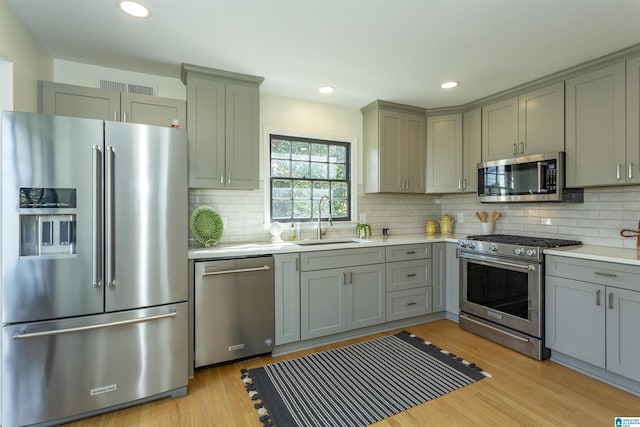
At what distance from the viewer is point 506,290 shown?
113 inches

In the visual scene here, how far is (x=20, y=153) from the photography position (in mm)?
1739

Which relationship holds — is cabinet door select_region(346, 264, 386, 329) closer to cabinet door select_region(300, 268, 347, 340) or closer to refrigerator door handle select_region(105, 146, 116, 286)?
cabinet door select_region(300, 268, 347, 340)

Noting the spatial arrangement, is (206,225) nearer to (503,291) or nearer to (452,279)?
(452,279)

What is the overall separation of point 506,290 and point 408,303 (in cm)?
94

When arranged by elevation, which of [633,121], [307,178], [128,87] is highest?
[128,87]

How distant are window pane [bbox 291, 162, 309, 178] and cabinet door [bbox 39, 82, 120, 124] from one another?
1688mm

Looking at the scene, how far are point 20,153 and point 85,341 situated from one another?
1153mm

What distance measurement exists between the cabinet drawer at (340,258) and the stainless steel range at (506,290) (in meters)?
0.97

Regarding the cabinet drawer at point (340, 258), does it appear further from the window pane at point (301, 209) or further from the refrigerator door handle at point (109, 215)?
the refrigerator door handle at point (109, 215)

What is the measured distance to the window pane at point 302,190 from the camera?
351cm

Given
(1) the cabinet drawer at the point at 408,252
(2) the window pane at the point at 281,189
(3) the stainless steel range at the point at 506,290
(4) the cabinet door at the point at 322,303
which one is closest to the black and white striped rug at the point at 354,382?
(4) the cabinet door at the point at 322,303

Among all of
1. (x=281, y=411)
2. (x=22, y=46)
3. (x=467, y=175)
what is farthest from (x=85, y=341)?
(x=467, y=175)

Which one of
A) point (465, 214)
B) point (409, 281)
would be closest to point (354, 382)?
point (409, 281)

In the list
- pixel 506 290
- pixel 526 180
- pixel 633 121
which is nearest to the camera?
pixel 633 121
